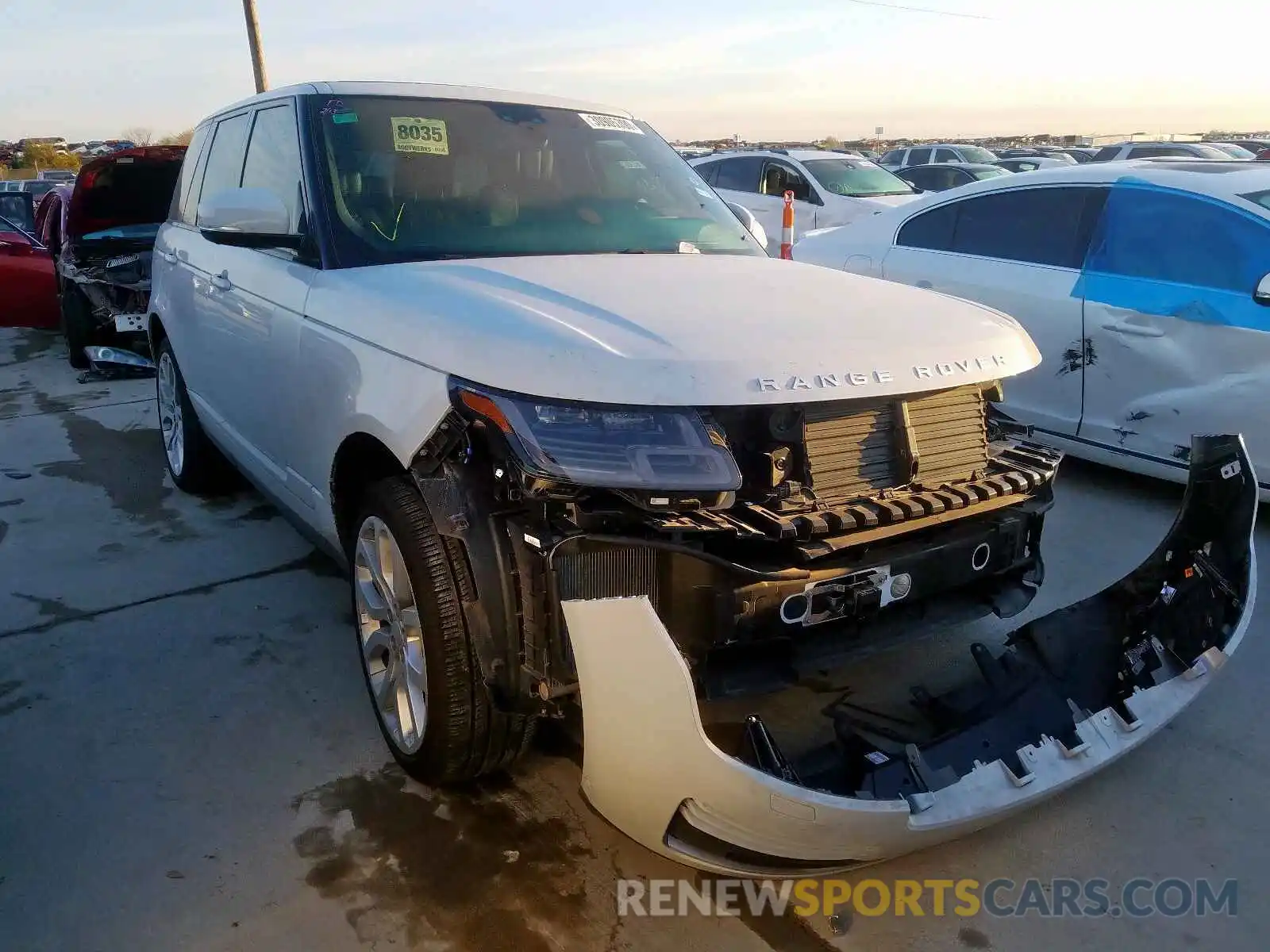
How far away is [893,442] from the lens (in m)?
2.38

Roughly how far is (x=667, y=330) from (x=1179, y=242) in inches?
136

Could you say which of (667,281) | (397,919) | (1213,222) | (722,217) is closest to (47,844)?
(397,919)

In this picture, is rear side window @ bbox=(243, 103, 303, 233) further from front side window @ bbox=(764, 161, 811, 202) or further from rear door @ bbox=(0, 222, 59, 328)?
front side window @ bbox=(764, 161, 811, 202)

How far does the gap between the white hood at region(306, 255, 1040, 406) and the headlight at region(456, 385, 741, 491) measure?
0.16 ft

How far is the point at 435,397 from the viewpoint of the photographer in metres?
2.27

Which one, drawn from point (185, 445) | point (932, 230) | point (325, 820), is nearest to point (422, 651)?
point (325, 820)

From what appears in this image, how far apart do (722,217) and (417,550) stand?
2.00 meters

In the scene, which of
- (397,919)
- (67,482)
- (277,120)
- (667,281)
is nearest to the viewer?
(397,919)

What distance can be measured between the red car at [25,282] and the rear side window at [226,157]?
19.8 feet

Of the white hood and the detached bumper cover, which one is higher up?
the white hood

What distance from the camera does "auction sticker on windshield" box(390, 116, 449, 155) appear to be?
3.22 metres

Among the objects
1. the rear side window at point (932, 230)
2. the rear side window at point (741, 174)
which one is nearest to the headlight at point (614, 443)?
the rear side window at point (932, 230)

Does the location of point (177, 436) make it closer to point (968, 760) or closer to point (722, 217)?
point (722, 217)

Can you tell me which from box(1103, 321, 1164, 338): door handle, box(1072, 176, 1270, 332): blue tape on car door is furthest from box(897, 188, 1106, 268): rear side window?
box(1103, 321, 1164, 338): door handle
